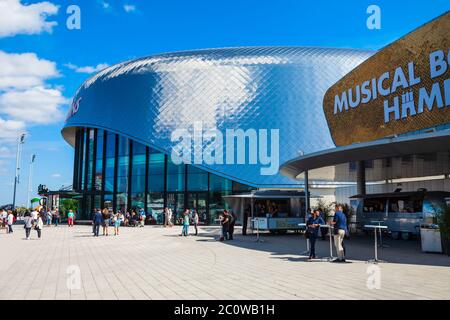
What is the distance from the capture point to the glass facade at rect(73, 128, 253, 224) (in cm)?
3853

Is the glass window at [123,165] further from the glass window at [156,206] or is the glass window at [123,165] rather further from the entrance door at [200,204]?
the entrance door at [200,204]

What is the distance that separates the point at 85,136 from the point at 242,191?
21.0 metres

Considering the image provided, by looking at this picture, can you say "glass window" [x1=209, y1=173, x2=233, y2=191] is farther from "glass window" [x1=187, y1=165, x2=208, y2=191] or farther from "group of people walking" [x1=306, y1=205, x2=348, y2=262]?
"group of people walking" [x1=306, y1=205, x2=348, y2=262]

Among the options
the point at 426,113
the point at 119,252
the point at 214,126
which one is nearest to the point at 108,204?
the point at 214,126

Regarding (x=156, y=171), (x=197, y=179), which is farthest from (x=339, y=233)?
(x=156, y=171)

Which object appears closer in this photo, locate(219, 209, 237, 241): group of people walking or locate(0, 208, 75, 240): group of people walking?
locate(219, 209, 237, 241): group of people walking

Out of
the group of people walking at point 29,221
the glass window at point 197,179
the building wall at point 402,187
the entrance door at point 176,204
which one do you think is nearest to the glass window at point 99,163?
the group of people walking at point 29,221

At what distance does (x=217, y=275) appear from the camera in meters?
9.92

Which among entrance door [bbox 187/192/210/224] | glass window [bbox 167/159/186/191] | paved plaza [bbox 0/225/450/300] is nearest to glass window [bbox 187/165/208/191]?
entrance door [bbox 187/192/210/224]

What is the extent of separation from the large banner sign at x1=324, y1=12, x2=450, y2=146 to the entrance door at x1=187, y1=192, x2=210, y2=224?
17456mm

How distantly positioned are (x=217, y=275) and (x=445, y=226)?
7977mm

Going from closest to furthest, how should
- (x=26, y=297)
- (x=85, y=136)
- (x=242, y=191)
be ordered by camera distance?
(x=26, y=297)
(x=242, y=191)
(x=85, y=136)
